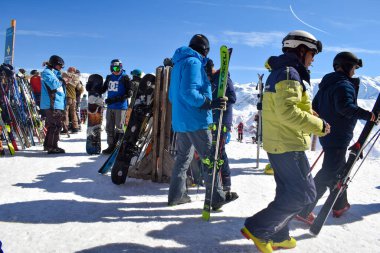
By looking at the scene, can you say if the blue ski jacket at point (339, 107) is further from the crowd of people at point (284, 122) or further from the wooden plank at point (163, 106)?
the wooden plank at point (163, 106)

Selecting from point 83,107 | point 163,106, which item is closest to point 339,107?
point 163,106

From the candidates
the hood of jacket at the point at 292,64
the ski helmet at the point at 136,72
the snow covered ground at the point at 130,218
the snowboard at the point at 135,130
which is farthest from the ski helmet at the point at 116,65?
the hood of jacket at the point at 292,64

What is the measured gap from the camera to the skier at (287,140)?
2.82 m

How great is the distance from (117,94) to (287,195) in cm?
574

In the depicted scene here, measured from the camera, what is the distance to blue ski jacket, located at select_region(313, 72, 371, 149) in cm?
365

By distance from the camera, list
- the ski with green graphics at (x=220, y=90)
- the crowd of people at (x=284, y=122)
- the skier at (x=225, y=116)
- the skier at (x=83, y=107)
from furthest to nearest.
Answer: the skier at (x=83, y=107) < the skier at (x=225, y=116) < the ski with green graphics at (x=220, y=90) < the crowd of people at (x=284, y=122)

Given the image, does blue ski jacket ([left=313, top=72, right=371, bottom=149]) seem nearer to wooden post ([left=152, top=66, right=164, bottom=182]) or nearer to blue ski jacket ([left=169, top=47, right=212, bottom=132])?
blue ski jacket ([left=169, top=47, right=212, bottom=132])

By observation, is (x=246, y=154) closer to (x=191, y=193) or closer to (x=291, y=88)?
(x=191, y=193)

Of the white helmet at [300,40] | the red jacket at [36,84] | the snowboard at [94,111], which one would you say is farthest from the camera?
the red jacket at [36,84]

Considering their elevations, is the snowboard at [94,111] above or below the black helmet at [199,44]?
below

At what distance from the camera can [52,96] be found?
25.6 ft

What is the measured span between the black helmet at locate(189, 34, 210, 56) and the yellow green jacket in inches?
42.2

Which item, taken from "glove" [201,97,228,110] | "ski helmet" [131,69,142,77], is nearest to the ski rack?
"glove" [201,97,228,110]

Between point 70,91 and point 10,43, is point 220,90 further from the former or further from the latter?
point 70,91
